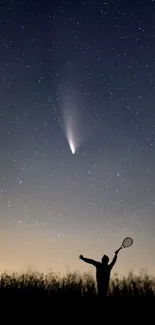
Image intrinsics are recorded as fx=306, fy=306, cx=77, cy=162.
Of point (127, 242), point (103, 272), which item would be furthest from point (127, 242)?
point (103, 272)

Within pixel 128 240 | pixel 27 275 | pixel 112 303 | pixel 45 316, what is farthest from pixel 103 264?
pixel 27 275

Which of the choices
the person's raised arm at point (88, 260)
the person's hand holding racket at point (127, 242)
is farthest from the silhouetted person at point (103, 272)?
the person's hand holding racket at point (127, 242)

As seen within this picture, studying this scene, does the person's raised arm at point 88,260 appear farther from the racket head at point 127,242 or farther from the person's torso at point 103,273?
the racket head at point 127,242

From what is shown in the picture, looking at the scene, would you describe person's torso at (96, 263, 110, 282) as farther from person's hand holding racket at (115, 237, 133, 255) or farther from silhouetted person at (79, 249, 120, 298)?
person's hand holding racket at (115, 237, 133, 255)

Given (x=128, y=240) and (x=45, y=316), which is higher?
(x=128, y=240)

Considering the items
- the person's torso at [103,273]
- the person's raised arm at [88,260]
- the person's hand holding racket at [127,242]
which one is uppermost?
the person's hand holding racket at [127,242]

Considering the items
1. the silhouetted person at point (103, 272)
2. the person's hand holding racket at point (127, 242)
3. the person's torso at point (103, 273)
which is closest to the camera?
the silhouetted person at point (103, 272)

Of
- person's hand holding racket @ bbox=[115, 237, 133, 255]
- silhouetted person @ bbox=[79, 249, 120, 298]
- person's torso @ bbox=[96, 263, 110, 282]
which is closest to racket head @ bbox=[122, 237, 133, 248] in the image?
person's hand holding racket @ bbox=[115, 237, 133, 255]

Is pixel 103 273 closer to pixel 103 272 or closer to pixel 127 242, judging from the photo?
pixel 103 272

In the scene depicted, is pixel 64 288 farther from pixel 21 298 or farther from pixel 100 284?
pixel 100 284

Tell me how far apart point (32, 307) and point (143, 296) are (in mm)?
5891

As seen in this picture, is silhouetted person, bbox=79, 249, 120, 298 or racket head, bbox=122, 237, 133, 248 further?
racket head, bbox=122, 237, 133, 248

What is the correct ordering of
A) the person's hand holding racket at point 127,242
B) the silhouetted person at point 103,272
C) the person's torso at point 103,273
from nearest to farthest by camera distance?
1. the silhouetted person at point 103,272
2. the person's torso at point 103,273
3. the person's hand holding racket at point 127,242

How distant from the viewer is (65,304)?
12109 millimetres
